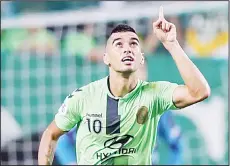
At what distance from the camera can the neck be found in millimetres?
2053

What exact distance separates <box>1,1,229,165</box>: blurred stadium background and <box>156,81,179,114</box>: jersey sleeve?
134 cm

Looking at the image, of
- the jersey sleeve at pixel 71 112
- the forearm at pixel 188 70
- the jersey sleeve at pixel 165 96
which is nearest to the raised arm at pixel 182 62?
the forearm at pixel 188 70

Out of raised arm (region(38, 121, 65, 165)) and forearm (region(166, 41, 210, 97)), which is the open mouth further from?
raised arm (region(38, 121, 65, 165))

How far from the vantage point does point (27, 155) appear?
378cm

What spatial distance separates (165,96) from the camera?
6.84 ft

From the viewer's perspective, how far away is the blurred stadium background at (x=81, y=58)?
3.53 meters

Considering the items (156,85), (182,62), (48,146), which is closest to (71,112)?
(48,146)

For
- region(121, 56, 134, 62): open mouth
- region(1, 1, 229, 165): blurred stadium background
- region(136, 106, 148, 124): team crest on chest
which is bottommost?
region(136, 106, 148, 124): team crest on chest

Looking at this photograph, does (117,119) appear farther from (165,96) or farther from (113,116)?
(165,96)

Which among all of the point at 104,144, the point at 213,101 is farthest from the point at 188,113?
the point at 104,144

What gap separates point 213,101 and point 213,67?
0.16 metres

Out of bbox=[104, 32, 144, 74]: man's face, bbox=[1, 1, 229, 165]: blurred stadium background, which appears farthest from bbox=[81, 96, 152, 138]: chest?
bbox=[1, 1, 229, 165]: blurred stadium background

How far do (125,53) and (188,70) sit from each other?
6.7 inches

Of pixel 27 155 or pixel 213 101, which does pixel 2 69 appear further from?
pixel 213 101
